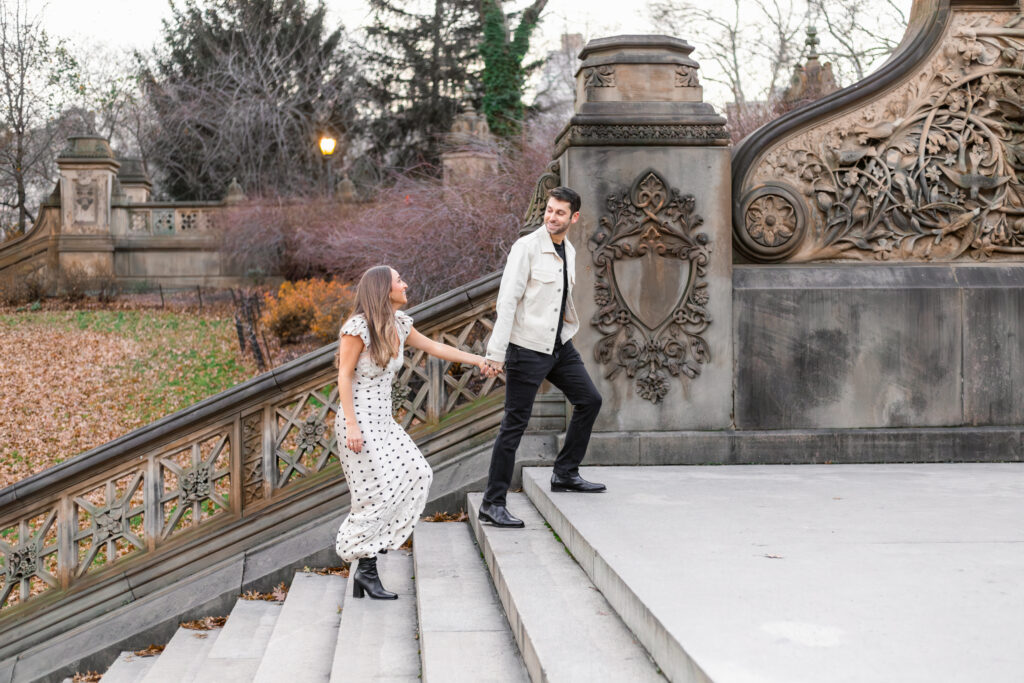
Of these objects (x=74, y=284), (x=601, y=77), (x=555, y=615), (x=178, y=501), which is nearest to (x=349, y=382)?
(x=555, y=615)

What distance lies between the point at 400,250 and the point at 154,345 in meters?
8.55

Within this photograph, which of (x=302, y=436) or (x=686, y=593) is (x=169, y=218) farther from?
(x=686, y=593)

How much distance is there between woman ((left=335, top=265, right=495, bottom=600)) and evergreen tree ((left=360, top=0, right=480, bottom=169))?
34192mm

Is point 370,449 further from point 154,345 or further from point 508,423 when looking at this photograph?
point 154,345

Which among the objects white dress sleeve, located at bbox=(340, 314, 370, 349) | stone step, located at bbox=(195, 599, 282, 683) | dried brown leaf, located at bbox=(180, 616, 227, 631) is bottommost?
dried brown leaf, located at bbox=(180, 616, 227, 631)

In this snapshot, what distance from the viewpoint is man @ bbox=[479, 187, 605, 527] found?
217 inches

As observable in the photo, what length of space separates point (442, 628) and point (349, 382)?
1427mm

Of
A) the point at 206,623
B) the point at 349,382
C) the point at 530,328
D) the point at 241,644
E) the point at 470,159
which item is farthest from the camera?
the point at 470,159

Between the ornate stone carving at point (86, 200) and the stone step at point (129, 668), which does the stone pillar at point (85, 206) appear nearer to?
the ornate stone carving at point (86, 200)

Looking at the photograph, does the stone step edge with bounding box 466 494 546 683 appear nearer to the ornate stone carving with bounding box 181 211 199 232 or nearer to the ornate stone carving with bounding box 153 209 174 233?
the ornate stone carving with bounding box 181 211 199 232

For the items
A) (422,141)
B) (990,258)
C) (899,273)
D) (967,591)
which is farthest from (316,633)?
(422,141)

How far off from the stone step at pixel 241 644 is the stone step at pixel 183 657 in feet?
0.43

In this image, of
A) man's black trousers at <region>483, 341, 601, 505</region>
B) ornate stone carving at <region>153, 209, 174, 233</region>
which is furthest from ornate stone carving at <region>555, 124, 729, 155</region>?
ornate stone carving at <region>153, 209, 174, 233</region>

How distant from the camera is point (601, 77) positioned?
7.07 metres
